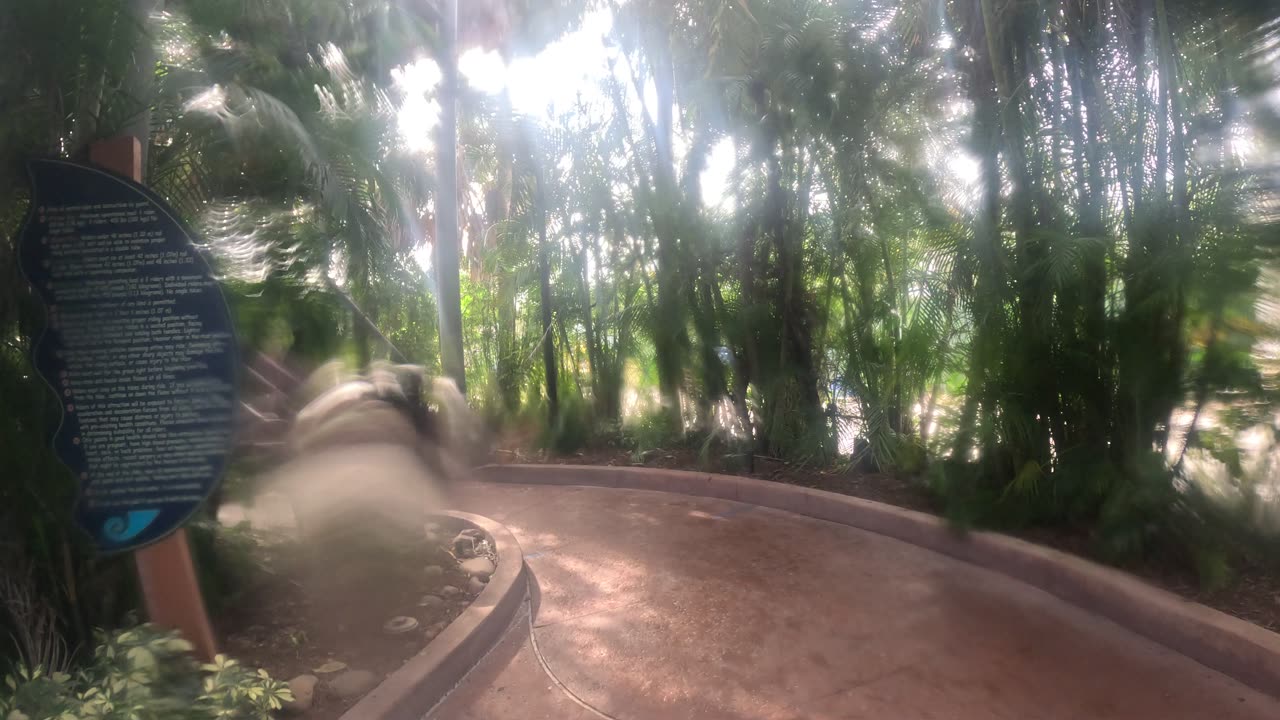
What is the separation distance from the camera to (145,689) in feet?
9.43

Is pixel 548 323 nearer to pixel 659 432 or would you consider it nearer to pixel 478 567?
pixel 659 432

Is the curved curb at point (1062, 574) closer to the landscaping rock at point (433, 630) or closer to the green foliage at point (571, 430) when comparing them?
the green foliage at point (571, 430)

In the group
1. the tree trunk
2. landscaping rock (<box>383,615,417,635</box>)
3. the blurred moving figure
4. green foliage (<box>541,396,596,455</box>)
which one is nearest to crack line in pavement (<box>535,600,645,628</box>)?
landscaping rock (<box>383,615,417,635</box>)

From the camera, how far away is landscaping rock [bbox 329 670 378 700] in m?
3.72

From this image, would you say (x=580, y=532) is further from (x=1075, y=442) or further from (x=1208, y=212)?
(x=1208, y=212)

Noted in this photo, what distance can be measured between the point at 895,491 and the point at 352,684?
181 inches

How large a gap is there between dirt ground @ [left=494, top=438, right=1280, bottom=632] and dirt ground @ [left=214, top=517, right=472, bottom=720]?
11.1ft

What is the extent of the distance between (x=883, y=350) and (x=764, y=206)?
70.6 inches

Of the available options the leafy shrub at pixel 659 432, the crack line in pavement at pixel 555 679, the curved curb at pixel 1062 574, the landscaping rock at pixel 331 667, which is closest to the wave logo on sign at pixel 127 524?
the landscaping rock at pixel 331 667

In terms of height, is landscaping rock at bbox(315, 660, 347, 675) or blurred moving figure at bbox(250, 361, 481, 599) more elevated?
blurred moving figure at bbox(250, 361, 481, 599)

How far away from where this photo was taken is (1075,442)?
5.38 meters

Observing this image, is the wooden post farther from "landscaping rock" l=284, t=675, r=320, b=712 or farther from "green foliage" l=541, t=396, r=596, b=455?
"green foliage" l=541, t=396, r=596, b=455

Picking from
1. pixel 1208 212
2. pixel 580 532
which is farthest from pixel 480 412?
pixel 1208 212

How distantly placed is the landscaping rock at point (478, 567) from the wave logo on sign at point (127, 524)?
256 cm
